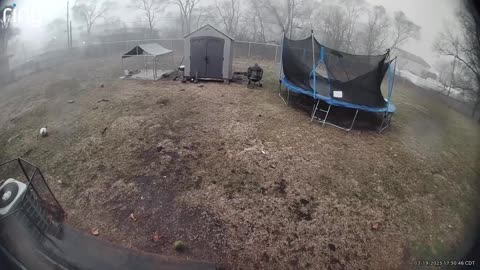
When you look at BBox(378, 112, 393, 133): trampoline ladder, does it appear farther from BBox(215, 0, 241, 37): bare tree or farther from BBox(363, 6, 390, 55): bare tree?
BBox(215, 0, 241, 37): bare tree

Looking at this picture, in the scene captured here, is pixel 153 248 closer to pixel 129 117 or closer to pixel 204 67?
pixel 129 117

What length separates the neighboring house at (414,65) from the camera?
1396 cm

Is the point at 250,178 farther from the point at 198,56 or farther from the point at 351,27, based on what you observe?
the point at 351,27

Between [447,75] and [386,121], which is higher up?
[447,75]

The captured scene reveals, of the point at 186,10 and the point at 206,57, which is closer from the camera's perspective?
the point at 206,57

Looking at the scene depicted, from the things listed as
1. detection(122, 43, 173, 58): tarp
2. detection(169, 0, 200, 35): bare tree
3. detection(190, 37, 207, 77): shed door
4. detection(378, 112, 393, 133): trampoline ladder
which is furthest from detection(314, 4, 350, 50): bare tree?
detection(169, 0, 200, 35): bare tree

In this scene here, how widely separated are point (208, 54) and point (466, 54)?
1045 centimetres

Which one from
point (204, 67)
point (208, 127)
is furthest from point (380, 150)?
point (204, 67)

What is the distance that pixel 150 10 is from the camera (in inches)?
925

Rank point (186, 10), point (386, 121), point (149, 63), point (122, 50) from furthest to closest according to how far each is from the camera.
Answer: point (186, 10), point (122, 50), point (149, 63), point (386, 121)

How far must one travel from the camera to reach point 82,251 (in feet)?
10.6

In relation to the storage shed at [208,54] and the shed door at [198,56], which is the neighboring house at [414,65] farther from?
the shed door at [198,56]

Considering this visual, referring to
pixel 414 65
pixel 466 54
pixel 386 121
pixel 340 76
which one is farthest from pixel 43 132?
pixel 414 65

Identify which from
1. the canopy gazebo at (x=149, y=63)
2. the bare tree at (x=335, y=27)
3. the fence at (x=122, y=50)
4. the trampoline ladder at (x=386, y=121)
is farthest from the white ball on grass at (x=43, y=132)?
the bare tree at (x=335, y=27)
